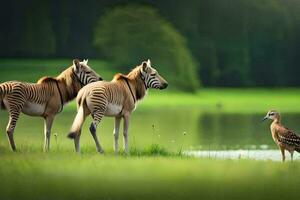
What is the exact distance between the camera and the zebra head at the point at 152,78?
518cm

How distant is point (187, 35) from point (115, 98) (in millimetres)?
5572

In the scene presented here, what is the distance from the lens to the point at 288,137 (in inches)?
213

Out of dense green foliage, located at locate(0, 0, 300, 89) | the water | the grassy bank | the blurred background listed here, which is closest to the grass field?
the grassy bank

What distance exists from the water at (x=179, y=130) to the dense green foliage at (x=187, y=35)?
1.92 feet

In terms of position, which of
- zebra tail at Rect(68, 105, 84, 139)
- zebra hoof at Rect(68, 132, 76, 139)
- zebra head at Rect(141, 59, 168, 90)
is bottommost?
zebra hoof at Rect(68, 132, 76, 139)

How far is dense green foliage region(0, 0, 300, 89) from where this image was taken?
744 centimetres

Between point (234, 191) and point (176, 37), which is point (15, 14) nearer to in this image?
point (234, 191)

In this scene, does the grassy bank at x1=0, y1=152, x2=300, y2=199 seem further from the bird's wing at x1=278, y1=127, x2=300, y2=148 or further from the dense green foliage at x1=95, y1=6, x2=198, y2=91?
the dense green foliage at x1=95, y1=6, x2=198, y2=91

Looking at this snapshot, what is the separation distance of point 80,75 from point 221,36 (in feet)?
18.9

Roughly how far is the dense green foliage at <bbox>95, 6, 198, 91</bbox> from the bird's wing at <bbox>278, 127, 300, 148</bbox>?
13.1ft

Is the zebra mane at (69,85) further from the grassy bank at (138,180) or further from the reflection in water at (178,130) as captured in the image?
the grassy bank at (138,180)

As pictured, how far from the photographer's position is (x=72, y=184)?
14.1 ft

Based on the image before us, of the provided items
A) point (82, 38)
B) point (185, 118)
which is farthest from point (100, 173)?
point (185, 118)

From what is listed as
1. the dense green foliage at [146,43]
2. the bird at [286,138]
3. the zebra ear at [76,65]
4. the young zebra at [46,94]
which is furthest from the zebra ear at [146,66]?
the dense green foliage at [146,43]
